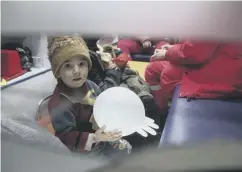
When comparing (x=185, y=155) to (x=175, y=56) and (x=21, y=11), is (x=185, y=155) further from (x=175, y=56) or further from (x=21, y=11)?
(x=21, y=11)

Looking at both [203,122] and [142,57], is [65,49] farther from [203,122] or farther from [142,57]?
[203,122]

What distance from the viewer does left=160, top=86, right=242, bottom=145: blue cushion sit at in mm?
449

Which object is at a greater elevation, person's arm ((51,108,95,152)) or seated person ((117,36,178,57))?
seated person ((117,36,178,57))

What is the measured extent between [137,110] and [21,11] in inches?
9.6

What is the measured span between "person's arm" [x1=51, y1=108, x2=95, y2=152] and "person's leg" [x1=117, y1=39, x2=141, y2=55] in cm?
13

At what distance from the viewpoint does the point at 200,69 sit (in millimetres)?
499

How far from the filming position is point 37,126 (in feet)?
1.71

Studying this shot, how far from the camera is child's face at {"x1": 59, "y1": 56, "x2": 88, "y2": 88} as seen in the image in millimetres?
493

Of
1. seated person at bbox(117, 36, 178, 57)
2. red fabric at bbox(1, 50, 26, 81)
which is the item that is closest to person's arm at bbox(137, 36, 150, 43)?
seated person at bbox(117, 36, 178, 57)

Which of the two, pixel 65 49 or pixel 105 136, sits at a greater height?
pixel 65 49

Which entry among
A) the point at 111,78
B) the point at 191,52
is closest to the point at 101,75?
the point at 111,78

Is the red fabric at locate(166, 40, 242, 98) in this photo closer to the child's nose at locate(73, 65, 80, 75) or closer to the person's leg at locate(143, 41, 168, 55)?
the person's leg at locate(143, 41, 168, 55)

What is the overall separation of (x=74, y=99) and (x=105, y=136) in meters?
0.08

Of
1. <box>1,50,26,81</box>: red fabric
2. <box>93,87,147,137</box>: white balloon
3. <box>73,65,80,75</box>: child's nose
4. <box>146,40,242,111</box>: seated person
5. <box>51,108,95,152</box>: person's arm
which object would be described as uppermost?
<box>146,40,242,111</box>: seated person
